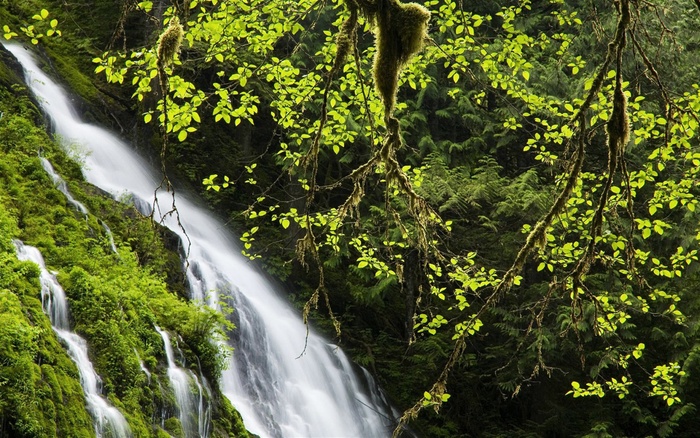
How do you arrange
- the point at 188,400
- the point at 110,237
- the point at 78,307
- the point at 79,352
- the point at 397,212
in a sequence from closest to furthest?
the point at 397,212, the point at 79,352, the point at 78,307, the point at 188,400, the point at 110,237

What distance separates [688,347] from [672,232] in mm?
1820

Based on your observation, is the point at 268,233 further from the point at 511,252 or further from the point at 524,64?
the point at 524,64

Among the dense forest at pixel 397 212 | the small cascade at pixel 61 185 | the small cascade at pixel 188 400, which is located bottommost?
the small cascade at pixel 188 400

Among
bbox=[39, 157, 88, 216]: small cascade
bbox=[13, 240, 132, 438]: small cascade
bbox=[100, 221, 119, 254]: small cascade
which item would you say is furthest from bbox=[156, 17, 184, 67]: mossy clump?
bbox=[39, 157, 88, 216]: small cascade

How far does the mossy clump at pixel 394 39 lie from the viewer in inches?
117

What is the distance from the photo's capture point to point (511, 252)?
11680 millimetres

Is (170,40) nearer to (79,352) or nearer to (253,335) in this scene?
(79,352)

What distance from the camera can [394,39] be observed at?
3.01 m

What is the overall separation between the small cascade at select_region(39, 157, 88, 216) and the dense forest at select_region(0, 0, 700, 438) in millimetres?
78

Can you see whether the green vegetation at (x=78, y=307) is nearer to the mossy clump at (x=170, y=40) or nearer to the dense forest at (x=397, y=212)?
the dense forest at (x=397, y=212)

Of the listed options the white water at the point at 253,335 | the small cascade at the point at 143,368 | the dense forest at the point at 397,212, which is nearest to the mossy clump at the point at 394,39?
the dense forest at the point at 397,212

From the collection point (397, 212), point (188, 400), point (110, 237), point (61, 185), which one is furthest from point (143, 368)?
point (61, 185)

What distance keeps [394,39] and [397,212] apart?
308cm

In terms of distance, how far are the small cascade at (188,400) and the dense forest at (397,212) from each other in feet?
0.22
